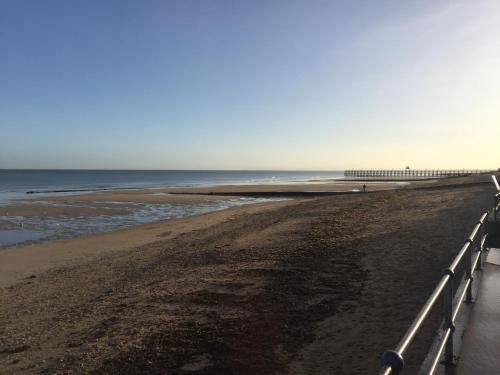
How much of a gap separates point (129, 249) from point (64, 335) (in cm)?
825

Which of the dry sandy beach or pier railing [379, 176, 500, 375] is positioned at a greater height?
pier railing [379, 176, 500, 375]

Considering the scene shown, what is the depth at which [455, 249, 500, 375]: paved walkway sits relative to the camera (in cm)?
355

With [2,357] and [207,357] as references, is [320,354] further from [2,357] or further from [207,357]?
[2,357]

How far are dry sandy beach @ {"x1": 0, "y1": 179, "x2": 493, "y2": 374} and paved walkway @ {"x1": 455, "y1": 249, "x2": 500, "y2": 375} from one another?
2.49 ft

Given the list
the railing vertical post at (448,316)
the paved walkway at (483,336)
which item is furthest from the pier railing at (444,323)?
the paved walkway at (483,336)

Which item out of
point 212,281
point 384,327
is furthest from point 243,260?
point 384,327

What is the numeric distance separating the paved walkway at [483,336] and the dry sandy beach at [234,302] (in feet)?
2.49

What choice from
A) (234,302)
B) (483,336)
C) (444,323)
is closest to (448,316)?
(444,323)

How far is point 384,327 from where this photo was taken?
5801 millimetres

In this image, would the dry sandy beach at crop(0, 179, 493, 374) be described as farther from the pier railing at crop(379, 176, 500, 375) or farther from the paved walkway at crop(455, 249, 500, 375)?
the pier railing at crop(379, 176, 500, 375)

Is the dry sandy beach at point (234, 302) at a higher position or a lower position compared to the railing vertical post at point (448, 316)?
lower

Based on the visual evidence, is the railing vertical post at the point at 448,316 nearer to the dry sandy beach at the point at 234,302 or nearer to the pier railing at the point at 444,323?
the pier railing at the point at 444,323

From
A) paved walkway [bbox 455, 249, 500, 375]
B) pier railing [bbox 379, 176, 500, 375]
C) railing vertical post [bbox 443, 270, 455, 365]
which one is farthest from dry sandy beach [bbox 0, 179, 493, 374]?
railing vertical post [bbox 443, 270, 455, 365]

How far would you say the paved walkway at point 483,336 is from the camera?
11.7 feet
